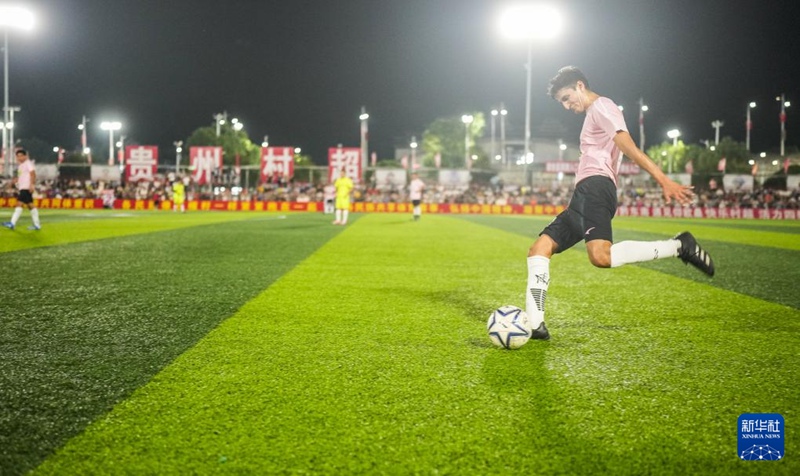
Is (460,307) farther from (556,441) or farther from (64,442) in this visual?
(64,442)

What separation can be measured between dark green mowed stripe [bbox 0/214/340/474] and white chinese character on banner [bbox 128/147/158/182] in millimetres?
33010

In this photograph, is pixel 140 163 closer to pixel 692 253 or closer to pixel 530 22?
pixel 530 22

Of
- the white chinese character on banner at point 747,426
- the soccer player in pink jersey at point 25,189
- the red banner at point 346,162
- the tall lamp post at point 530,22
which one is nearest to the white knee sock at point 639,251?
the white chinese character on banner at point 747,426

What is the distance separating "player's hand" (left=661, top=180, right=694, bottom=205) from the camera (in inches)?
166

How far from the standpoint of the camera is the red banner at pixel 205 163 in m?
41.3

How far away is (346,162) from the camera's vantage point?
41656 millimetres

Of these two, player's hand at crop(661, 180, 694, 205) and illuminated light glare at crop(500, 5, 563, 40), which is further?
illuminated light glare at crop(500, 5, 563, 40)

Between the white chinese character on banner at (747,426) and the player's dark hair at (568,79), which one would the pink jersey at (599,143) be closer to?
the player's dark hair at (568,79)

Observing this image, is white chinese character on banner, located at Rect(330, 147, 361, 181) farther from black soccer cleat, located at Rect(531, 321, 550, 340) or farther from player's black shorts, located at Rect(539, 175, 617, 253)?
black soccer cleat, located at Rect(531, 321, 550, 340)

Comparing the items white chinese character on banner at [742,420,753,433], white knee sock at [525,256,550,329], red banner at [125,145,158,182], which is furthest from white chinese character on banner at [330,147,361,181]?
white chinese character on banner at [742,420,753,433]

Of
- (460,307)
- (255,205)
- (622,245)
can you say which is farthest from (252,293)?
(255,205)

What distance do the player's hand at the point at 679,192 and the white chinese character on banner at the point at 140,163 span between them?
1664 inches

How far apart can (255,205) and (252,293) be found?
36.9 metres

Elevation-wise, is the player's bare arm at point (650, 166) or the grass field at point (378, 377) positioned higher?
the player's bare arm at point (650, 166)
